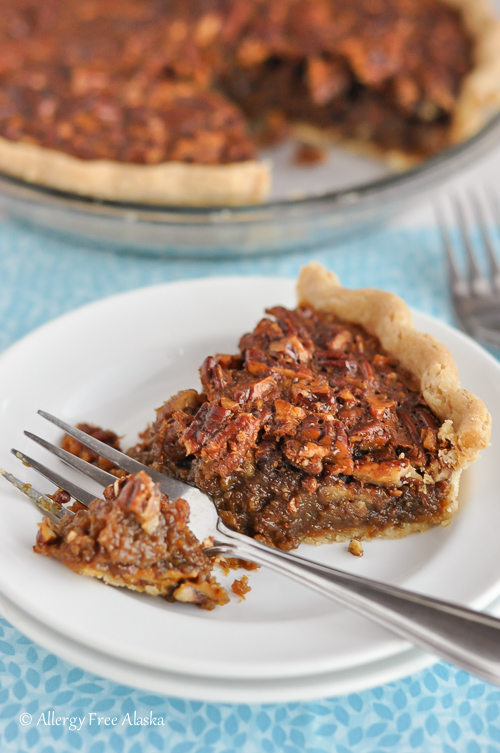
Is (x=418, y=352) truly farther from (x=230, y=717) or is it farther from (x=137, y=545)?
(x=230, y=717)

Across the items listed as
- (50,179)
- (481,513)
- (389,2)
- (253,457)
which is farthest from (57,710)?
(389,2)

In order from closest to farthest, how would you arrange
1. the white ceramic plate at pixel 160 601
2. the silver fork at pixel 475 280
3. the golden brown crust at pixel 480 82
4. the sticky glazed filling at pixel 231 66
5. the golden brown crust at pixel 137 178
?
the white ceramic plate at pixel 160 601
the silver fork at pixel 475 280
the golden brown crust at pixel 137 178
the sticky glazed filling at pixel 231 66
the golden brown crust at pixel 480 82

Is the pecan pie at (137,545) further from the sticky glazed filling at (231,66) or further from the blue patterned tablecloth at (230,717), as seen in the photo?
the sticky glazed filling at (231,66)

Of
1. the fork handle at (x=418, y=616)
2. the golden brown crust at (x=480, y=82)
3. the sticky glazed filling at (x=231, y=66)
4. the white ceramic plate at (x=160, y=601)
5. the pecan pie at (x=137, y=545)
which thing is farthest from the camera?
the golden brown crust at (x=480, y=82)

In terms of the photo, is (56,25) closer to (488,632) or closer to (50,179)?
(50,179)

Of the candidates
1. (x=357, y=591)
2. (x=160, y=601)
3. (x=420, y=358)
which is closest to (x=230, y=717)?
(x=160, y=601)

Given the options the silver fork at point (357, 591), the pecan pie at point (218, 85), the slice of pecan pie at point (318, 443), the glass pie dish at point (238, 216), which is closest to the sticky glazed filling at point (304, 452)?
the slice of pecan pie at point (318, 443)

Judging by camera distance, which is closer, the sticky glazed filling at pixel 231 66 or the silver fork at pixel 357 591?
the silver fork at pixel 357 591
